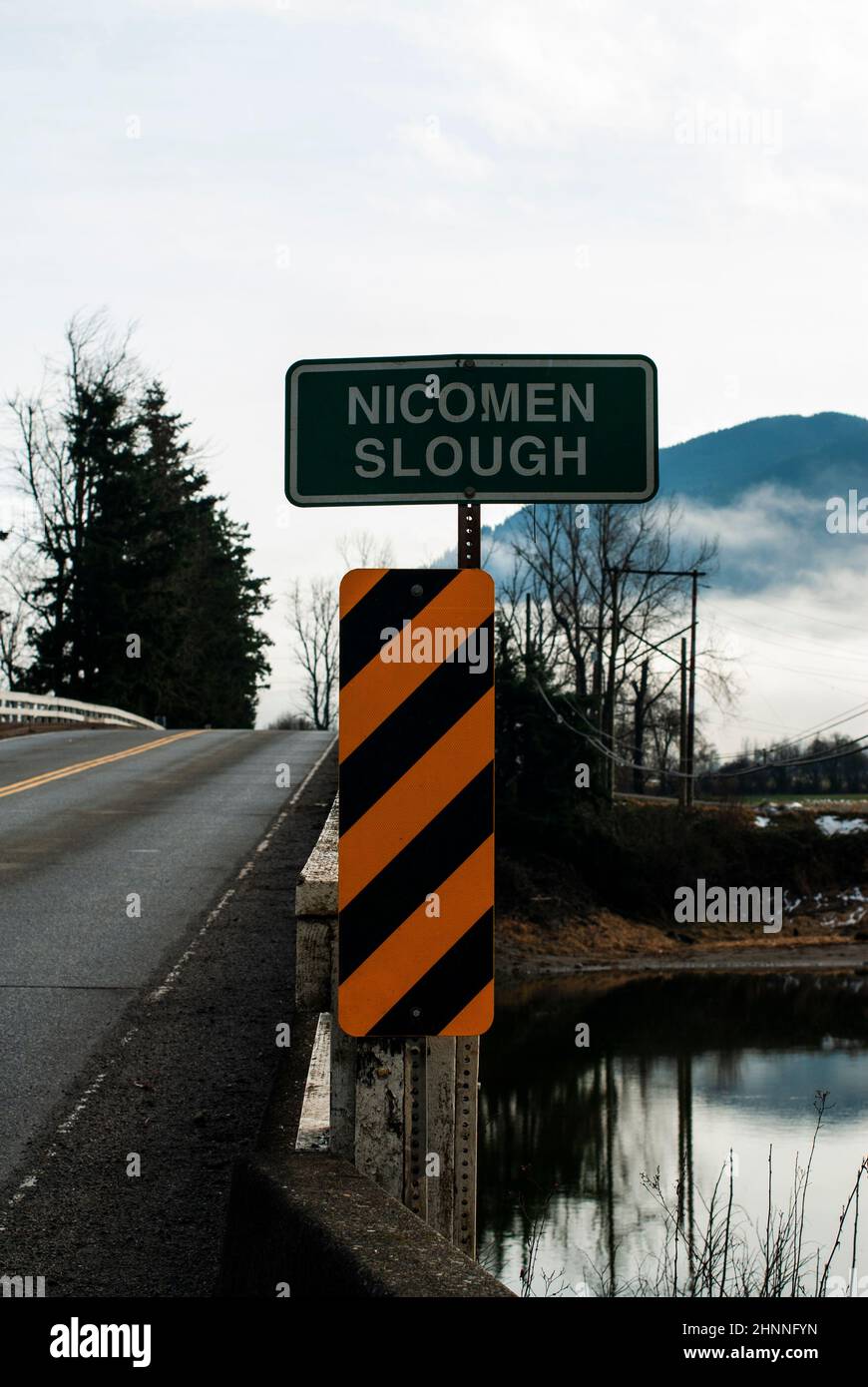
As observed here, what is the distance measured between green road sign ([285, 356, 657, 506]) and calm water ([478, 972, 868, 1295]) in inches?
499

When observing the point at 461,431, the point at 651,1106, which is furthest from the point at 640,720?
the point at 461,431

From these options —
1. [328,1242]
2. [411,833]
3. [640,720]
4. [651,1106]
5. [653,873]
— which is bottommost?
[651,1106]

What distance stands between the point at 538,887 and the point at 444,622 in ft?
143

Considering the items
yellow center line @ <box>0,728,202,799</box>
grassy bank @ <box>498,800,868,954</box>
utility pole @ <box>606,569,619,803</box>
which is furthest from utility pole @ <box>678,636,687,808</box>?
yellow center line @ <box>0,728,202,799</box>

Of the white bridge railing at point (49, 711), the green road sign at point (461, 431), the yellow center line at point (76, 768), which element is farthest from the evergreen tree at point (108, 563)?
the green road sign at point (461, 431)

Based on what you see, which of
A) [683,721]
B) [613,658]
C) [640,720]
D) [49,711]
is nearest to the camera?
[49,711]

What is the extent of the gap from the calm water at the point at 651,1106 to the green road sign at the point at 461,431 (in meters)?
12.7

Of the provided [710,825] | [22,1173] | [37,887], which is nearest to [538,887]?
[710,825]

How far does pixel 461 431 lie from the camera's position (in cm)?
410

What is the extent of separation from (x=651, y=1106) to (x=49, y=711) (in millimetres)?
22143

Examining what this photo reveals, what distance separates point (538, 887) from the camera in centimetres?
4678

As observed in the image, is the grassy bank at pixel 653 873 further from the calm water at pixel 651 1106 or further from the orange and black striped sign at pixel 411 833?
the orange and black striped sign at pixel 411 833

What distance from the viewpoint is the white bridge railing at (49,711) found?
39.1m

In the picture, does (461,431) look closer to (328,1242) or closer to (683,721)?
(328,1242)
